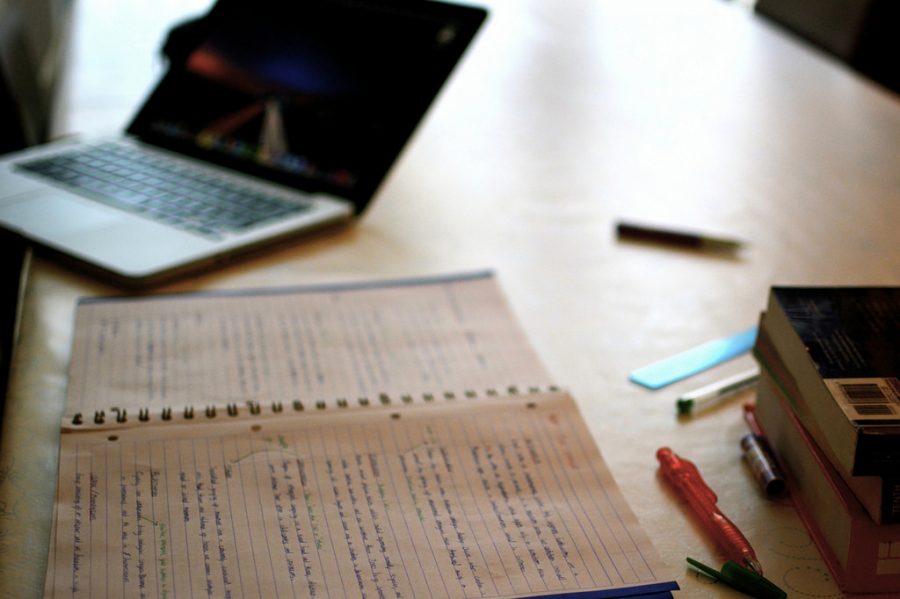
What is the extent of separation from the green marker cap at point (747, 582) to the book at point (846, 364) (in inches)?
3.3

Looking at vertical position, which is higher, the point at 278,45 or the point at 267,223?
the point at 278,45

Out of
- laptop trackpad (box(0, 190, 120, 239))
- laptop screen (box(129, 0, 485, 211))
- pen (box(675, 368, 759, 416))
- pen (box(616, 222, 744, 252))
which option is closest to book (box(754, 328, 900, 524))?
pen (box(675, 368, 759, 416))

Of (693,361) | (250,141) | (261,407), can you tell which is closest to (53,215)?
(250,141)

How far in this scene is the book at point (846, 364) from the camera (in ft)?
1.83

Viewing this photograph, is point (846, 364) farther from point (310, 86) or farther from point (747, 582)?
point (310, 86)

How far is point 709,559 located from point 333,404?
0.29 m

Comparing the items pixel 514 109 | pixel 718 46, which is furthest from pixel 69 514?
pixel 718 46

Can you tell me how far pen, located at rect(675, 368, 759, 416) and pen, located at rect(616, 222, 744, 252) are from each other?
0.87 feet

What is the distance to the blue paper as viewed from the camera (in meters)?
0.82

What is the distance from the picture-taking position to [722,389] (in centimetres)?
80

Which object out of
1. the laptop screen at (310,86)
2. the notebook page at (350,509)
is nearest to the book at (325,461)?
the notebook page at (350,509)

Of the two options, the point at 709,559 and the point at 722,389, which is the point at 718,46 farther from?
the point at 709,559

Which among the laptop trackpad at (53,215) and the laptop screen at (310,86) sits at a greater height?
the laptop screen at (310,86)

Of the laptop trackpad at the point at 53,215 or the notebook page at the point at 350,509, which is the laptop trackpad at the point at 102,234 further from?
the notebook page at the point at 350,509
